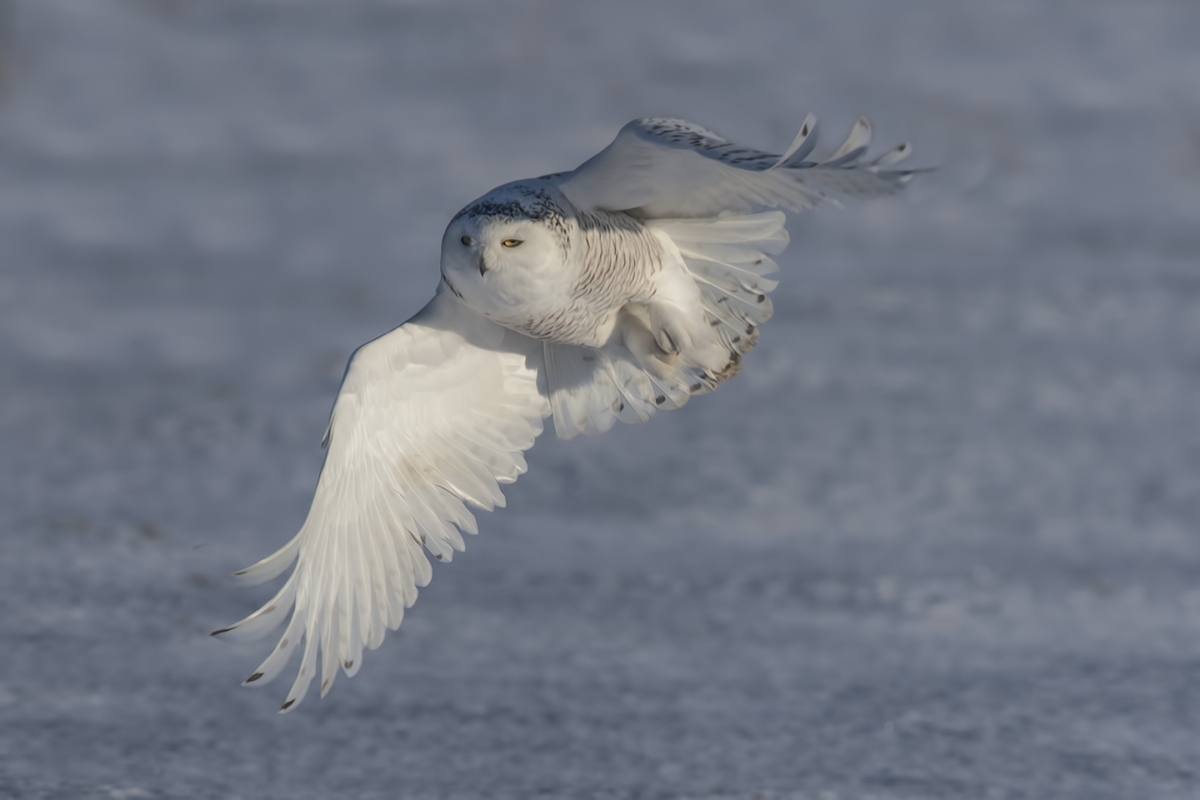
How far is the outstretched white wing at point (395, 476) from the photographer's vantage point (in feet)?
11.1

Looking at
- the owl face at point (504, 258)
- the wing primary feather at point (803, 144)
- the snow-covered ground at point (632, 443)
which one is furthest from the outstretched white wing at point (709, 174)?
the snow-covered ground at point (632, 443)

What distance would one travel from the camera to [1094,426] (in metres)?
6.68

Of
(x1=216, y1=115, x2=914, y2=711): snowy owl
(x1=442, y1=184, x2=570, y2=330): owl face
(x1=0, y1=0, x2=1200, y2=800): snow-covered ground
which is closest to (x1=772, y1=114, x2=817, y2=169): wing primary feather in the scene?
(x1=216, y1=115, x2=914, y2=711): snowy owl

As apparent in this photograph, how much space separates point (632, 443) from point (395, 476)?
3043mm

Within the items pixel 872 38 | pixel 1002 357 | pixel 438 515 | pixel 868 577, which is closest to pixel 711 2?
pixel 872 38

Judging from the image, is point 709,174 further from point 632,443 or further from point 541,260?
point 632,443

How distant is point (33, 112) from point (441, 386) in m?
6.01

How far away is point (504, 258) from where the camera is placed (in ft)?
10.6

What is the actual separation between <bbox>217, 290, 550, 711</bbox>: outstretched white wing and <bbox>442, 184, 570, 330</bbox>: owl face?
200 millimetres

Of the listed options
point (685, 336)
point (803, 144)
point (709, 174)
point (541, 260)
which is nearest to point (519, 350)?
point (685, 336)

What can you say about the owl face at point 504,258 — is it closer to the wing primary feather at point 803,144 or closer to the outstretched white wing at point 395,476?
the outstretched white wing at point 395,476

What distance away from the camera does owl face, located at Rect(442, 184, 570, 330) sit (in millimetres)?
3240

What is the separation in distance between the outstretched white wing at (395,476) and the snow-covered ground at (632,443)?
3.18 feet

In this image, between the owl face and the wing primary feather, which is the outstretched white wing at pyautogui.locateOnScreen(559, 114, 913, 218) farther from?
the owl face
